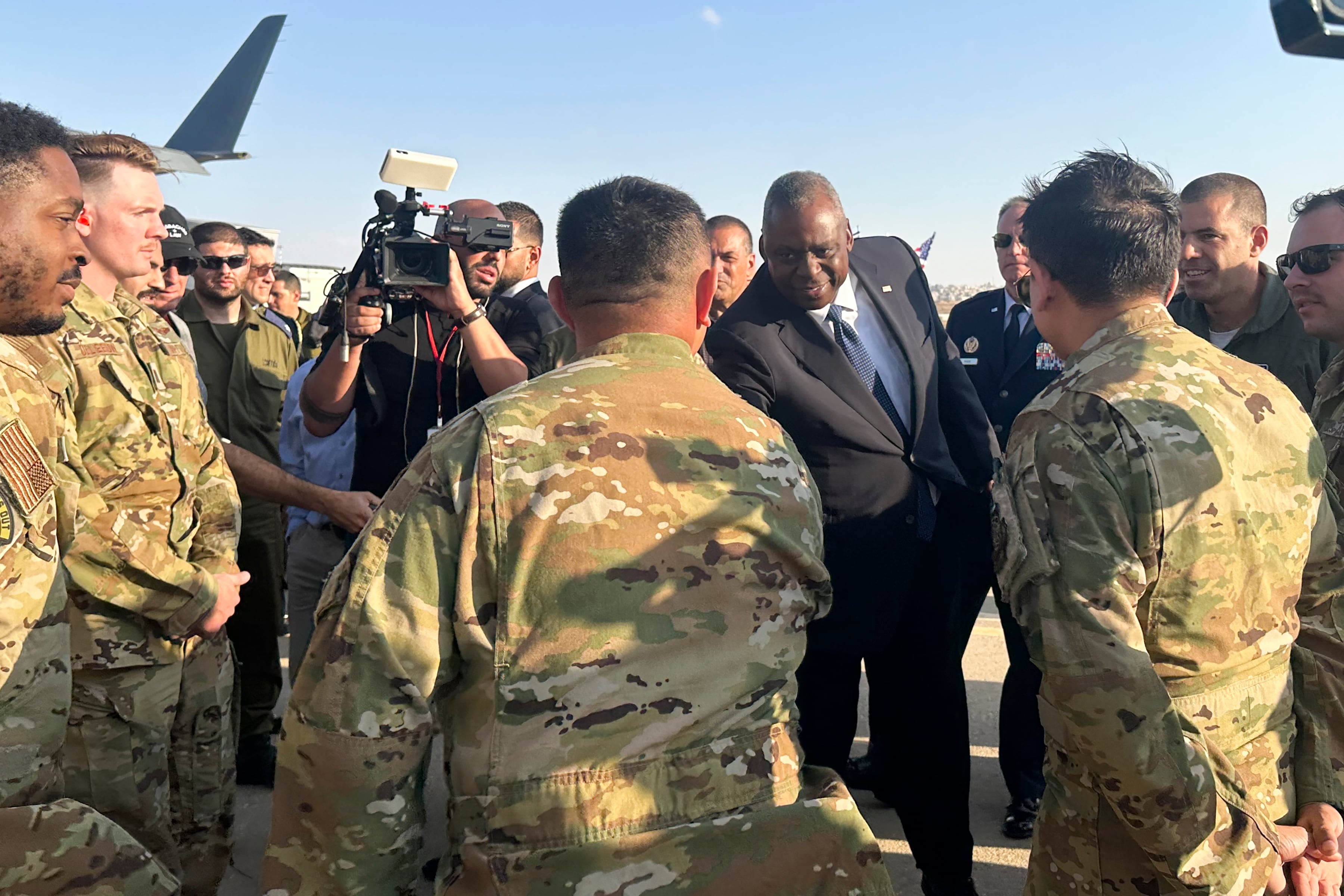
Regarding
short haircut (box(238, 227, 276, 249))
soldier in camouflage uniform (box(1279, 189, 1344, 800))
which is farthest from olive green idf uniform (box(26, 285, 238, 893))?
short haircut (box(238, 227, 276, 249))

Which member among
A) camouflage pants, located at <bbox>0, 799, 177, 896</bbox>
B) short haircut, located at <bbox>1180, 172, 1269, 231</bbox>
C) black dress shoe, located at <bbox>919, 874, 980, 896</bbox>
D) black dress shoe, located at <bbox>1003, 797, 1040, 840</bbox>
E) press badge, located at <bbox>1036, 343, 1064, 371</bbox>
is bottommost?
black dress shoe, located at <bbox>1003, 797, 1040, 840</bbox>

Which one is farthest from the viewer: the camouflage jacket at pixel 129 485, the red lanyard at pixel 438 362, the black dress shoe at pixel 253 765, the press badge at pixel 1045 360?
the press badge at pixel 1045 360

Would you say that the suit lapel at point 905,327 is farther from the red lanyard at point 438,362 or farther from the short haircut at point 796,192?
the red lanyard at point 438,362

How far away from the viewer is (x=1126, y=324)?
6.67 ft

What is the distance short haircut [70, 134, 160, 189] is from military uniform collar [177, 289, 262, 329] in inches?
87.5

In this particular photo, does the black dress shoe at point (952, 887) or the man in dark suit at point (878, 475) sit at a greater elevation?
the man in dark suit at point (878, 475)

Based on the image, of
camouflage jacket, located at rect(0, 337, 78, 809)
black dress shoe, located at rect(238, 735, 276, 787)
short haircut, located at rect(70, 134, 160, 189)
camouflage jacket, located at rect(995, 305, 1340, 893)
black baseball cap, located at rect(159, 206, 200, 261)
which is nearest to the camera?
camouflage jacket, located at rect(0, 337, 78, 809)

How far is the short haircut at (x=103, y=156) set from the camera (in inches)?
111

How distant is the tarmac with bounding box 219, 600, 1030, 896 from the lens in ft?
11.2

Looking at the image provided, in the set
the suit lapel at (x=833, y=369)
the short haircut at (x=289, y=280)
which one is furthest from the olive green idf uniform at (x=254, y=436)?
the short haircut at (x=289, y=280)

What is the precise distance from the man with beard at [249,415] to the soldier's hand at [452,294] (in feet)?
4.89

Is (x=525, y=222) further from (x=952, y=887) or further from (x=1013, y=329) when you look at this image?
(x=952, y=887)

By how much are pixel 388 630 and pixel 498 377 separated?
181 centimetres

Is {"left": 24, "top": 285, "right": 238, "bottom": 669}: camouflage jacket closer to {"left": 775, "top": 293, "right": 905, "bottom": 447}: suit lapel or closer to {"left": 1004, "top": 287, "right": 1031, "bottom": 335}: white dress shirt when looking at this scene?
{"left": 775, "top": 293, "right": 905, "bottom": 447}: suit lapel
